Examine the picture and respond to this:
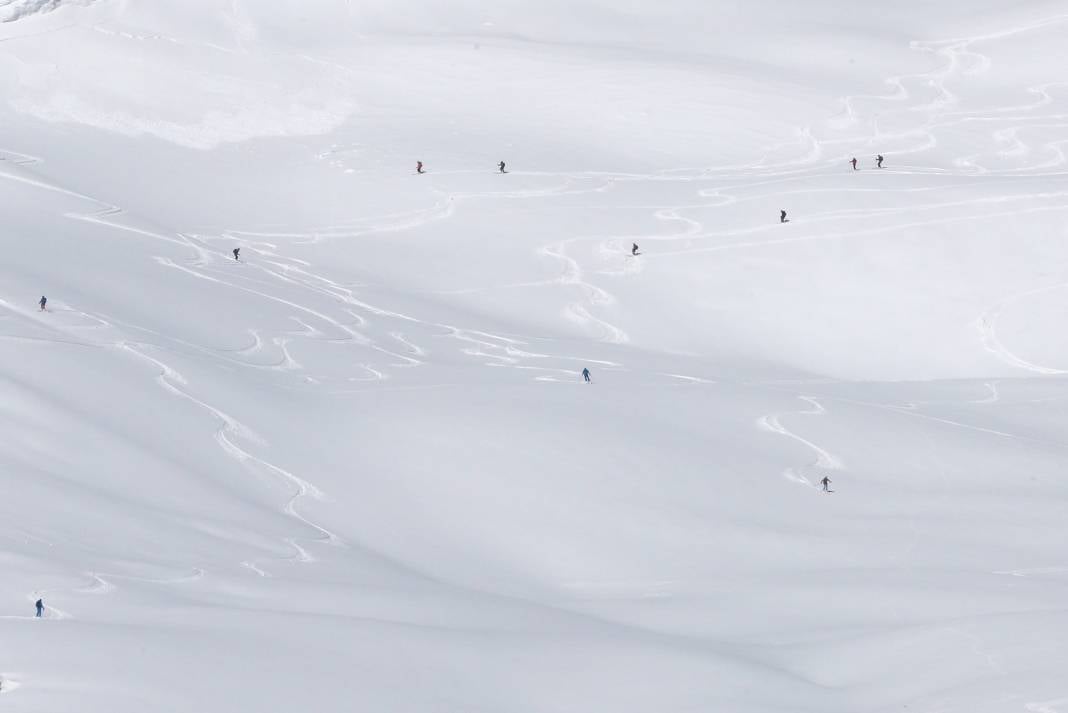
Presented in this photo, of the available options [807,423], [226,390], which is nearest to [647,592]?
[807,423]

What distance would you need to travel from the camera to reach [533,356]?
4959cm

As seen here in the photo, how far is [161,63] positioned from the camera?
7188cm

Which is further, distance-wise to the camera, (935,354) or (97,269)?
(935,354)

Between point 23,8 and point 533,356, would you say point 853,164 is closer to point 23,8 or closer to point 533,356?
point 533,356

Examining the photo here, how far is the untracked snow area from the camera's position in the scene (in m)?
28.0

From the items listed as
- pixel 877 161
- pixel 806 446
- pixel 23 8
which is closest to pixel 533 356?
pixel 806 446

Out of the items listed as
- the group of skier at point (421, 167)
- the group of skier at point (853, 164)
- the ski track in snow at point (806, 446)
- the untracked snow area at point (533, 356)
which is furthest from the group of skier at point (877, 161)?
the ski track in snow at point (806, 446)

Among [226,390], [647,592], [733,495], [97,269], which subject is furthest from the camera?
[97,269]

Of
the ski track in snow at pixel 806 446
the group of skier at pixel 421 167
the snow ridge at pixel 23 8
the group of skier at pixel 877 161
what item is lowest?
the ski track in snow at pixel 806 446

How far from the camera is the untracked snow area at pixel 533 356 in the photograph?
28.0 m

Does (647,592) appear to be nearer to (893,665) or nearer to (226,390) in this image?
(893,665)

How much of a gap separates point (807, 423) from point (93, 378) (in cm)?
1999

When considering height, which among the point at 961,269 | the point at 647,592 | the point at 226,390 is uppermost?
the point at 961,269

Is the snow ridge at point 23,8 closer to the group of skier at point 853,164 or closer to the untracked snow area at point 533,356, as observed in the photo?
the untracked snow area at point 533,356
